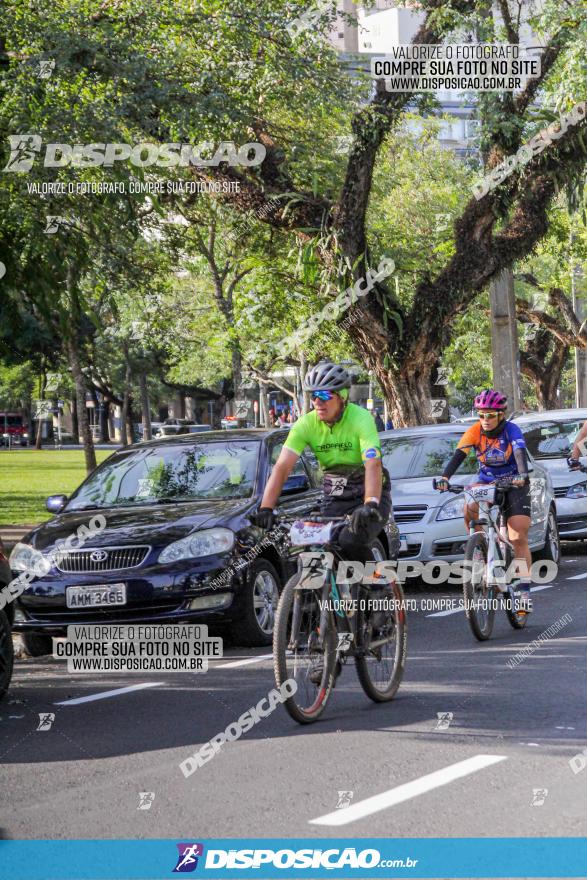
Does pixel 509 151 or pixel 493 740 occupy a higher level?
pixel 509 151

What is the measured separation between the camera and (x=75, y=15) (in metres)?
14.4

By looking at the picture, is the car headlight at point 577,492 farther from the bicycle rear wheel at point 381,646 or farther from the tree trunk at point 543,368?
the tree trunk at point 543,368

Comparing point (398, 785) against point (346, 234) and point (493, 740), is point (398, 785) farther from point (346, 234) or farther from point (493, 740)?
point (346, 234)

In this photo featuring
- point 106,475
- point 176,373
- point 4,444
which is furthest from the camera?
point 4,444

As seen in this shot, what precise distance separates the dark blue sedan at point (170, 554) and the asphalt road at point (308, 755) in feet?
1.59

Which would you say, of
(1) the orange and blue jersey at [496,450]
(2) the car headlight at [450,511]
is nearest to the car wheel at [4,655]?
(1) the orange and blue jersey at [496,450]

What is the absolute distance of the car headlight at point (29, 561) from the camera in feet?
32.9

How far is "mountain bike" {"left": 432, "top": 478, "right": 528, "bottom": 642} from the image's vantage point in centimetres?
1008

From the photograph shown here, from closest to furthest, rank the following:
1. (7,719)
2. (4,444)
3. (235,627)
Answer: (7,719)
(235,627)
(4,444)

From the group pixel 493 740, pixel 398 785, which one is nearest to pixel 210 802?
pixel 398 785

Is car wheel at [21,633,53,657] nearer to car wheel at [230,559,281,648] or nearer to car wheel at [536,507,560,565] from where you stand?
car wheel at [230,559,281,648]

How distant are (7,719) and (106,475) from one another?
3734 mm

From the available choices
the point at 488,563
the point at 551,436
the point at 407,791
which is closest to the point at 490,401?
the point at 488,563

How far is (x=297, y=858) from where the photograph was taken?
4.86 m
